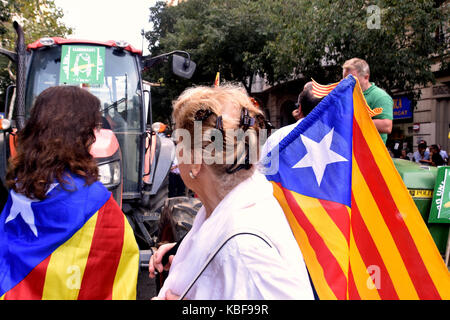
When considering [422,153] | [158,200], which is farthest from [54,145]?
[422,153]

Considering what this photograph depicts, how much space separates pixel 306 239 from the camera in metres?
1.73

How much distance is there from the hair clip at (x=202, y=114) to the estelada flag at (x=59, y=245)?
719 millimetres

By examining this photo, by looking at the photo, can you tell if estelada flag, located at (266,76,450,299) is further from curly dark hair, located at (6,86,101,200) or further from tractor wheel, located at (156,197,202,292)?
tractor wheel, located at (156,197,202,292)

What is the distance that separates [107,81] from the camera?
4.69 meters

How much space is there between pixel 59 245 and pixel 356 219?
1.24m

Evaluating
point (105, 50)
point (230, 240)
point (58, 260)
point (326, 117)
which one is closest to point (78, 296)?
point (58, 260)

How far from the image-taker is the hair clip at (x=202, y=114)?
1.44 meters

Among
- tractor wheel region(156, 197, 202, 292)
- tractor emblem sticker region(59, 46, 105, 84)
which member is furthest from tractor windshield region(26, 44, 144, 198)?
tractor wheel region(156, 197, 202, 292)

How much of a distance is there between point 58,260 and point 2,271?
9.0 inches

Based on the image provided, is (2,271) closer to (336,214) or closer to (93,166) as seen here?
(93,166)

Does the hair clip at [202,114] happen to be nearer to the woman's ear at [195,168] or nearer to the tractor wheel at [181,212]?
the woman's ear at [195,168]

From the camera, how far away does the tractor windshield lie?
179 inches

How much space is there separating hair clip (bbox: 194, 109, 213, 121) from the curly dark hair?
2.35ft

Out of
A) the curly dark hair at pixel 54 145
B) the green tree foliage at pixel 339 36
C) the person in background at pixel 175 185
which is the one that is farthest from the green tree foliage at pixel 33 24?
the curly dark hair at pixel 54 145
